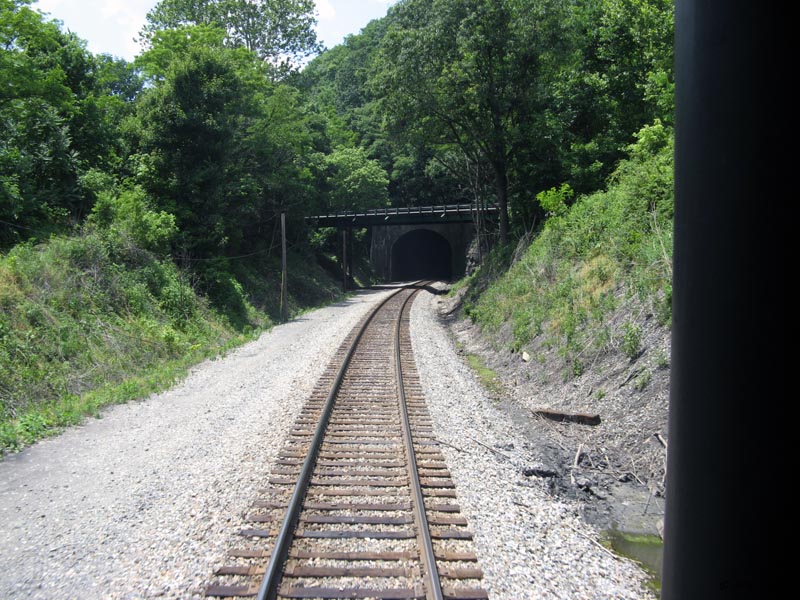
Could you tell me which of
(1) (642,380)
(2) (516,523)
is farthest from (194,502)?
(1) (642,380)

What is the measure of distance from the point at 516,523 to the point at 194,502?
123 inches

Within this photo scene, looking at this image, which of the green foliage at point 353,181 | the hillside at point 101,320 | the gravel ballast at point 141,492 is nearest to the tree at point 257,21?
the green foliage at point 353,181

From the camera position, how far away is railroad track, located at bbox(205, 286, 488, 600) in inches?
175

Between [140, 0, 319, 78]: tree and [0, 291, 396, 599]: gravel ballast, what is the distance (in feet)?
109

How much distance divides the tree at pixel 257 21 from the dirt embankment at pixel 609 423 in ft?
110

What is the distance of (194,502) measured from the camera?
598cm

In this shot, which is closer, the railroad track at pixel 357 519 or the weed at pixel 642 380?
the railroad track at pixel 357 519

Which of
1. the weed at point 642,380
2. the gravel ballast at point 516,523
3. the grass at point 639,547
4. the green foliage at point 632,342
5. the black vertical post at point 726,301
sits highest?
the black vertical post at point 726,301

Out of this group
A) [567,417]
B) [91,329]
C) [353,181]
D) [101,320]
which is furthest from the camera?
[353,181]

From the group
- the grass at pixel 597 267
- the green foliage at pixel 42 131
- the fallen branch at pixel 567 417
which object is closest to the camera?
the fallen branch at pixel 567 417

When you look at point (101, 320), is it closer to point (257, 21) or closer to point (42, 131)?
point (42, 131)

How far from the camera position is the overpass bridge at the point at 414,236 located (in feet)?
146

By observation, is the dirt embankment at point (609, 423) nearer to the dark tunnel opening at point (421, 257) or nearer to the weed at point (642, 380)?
the weed at point (642, 380)

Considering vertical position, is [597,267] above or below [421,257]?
below
